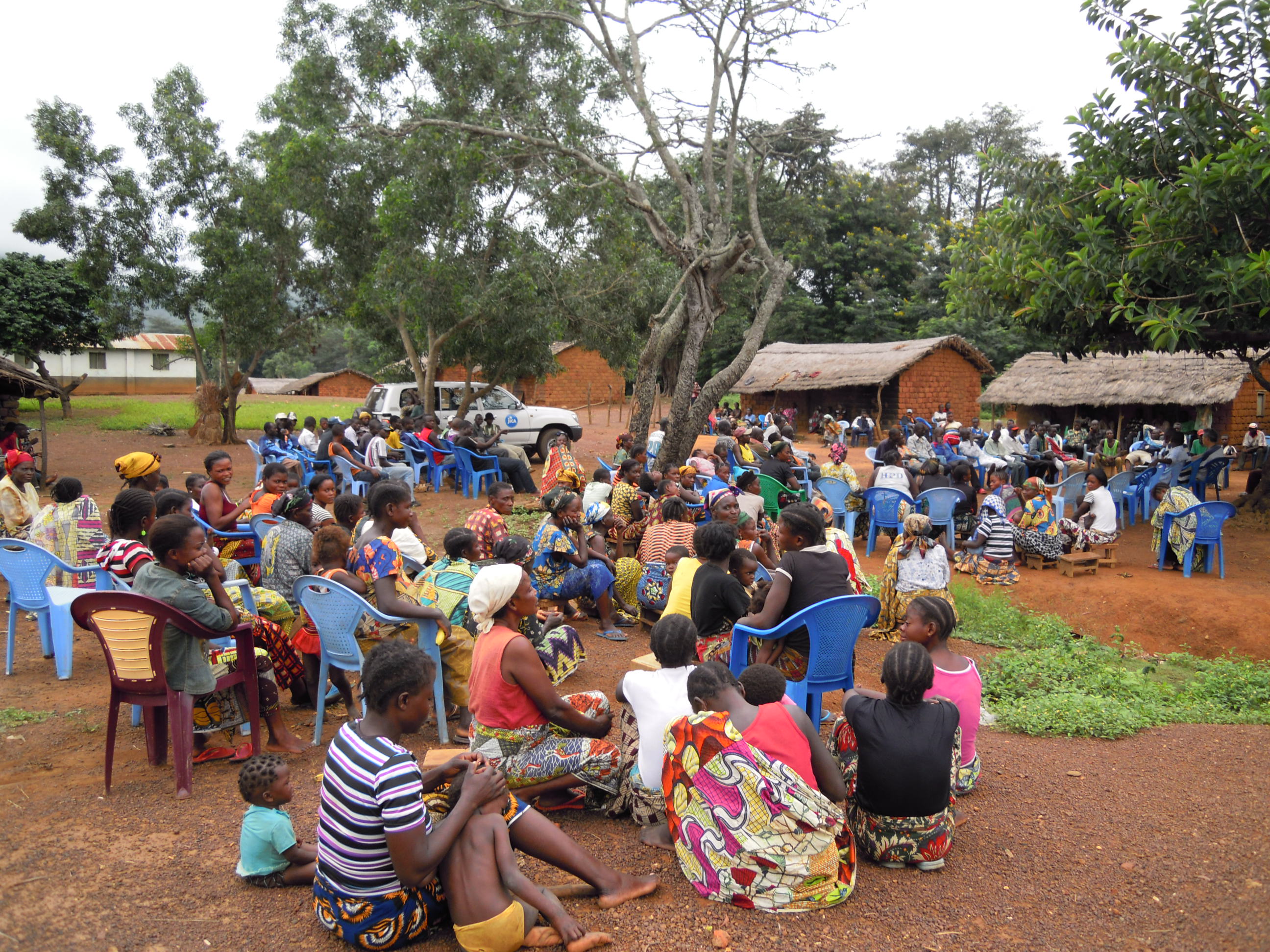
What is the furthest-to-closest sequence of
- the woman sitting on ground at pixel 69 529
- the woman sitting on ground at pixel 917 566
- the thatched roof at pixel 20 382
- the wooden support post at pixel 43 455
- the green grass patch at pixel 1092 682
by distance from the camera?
1. the wooden support post at pixel 43 455
2. the thatched roof at pixel 20 382
3. the woman sitting on ground at pixel 917 566
4. the woman sitting on ground at pixel 69 529
5. the green grass patch at pixel 1092 682

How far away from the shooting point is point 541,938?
9.34 feet

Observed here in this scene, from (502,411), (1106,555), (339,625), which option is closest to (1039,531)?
(1106,555)

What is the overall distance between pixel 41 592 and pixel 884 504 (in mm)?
8318

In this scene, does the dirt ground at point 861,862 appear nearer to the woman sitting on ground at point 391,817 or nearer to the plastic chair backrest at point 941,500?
the woman sitting on ground at point 391,817

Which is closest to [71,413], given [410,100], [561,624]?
[410,100]

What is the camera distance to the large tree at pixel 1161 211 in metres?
9.07

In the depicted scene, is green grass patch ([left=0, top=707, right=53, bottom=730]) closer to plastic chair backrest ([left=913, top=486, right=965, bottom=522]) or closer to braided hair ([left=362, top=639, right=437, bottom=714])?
braided hair ([left=362, top=639, right=437, bottom=714])

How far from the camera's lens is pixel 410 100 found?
1573 cm

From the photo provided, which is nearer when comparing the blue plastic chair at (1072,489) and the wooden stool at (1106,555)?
the wooden stool at (1106,555)

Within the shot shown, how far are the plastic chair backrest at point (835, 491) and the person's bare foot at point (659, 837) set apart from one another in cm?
741

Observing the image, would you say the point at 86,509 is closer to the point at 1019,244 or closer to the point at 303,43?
the point at 1019,244

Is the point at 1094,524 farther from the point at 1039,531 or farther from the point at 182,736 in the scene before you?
the point at 182,736

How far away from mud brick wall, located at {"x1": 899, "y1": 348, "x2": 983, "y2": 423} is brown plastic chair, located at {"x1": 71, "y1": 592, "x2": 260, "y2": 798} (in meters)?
24.8

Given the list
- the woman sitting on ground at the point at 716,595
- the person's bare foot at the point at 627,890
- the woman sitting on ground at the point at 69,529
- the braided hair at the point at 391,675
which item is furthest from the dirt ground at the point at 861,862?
the woman sitting on ground at the point at 716,595
